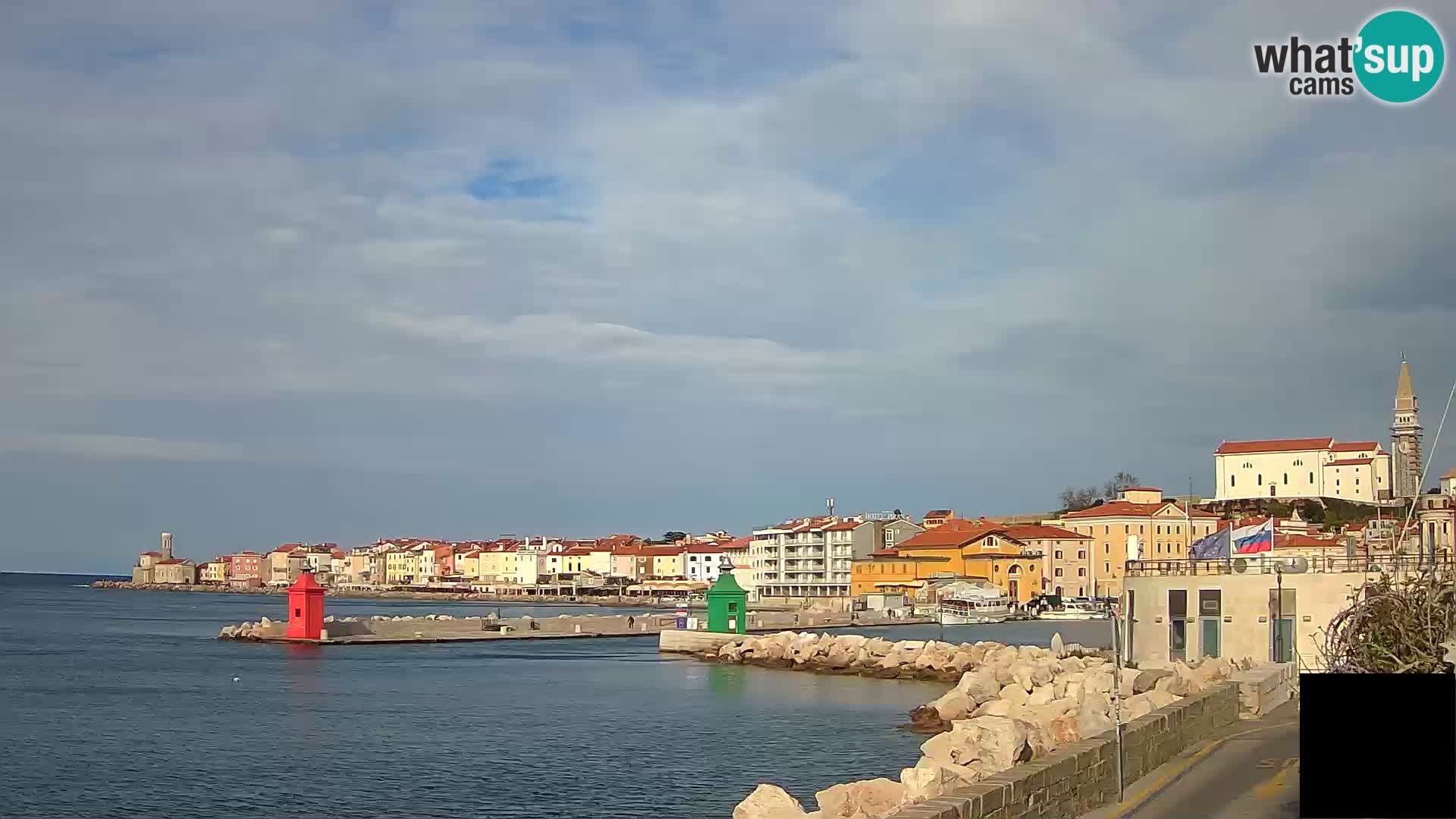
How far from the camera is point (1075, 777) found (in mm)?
12648

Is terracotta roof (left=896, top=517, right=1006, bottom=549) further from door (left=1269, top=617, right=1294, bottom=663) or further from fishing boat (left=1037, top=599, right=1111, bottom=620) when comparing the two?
door (left=1269, top=617, right=1294, bottom=663)

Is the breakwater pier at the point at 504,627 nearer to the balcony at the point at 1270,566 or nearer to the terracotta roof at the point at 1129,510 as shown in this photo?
the terracotta roof at the point at 1129,510

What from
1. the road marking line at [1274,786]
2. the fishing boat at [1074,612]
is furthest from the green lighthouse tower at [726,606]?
the road marking line at [1274,786]

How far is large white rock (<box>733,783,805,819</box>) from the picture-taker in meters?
17.4

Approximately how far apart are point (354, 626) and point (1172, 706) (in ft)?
214

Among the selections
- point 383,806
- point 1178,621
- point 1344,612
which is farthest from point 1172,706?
point 1178,621

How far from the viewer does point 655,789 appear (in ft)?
84.5

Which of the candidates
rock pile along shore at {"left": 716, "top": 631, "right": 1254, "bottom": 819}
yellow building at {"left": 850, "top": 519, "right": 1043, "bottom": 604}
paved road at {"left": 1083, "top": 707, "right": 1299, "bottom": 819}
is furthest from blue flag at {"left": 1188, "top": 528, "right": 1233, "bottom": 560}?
yellow building at {"left": 850, "top": 519, "right": 1043, "bottom": 604}

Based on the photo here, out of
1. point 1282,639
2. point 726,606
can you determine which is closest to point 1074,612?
point 726,606

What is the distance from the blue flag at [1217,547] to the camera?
34.1m

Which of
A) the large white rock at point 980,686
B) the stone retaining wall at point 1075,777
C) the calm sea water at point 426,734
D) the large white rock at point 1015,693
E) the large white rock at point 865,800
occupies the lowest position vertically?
the calm sea water at point 426,734

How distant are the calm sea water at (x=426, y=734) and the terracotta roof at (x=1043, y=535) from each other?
64.6 m

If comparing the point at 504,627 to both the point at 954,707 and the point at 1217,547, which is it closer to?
the point at 954,707

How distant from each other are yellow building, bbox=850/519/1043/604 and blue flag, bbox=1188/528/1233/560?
83.9 metres
